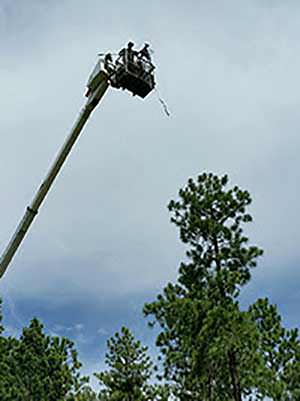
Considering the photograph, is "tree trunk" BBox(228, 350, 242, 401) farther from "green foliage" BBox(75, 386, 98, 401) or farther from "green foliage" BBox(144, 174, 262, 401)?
"green foliage" BBox(75, 386, 98, 401)

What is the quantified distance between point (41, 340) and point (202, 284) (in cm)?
2059

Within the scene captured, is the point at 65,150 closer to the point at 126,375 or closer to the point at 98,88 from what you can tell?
the point at 98,88

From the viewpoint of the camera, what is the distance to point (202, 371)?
17.8 metres

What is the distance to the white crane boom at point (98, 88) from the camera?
29.1ft

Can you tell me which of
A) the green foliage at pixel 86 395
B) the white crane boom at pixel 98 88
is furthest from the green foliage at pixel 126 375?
the white crane boom at pixel 98 88

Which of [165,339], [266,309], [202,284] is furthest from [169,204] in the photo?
[266,309]

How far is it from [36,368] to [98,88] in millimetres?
29563

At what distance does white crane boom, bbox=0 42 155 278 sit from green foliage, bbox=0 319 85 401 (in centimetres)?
2541

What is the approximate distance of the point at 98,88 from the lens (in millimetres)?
9695

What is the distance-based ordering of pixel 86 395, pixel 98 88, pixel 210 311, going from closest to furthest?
pixel 98 88
pixel 210 311
pixel 86 395

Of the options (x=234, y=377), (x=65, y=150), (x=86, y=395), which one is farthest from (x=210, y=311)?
(x=86, y=395)

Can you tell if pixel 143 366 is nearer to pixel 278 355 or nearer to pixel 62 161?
pixel 278 355

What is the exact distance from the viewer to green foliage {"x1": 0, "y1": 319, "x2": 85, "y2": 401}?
110ft

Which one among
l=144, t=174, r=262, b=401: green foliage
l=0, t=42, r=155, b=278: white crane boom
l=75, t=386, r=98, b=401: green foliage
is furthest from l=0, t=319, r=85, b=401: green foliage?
l=0, t=42, r=155, b=278: white crane boom
